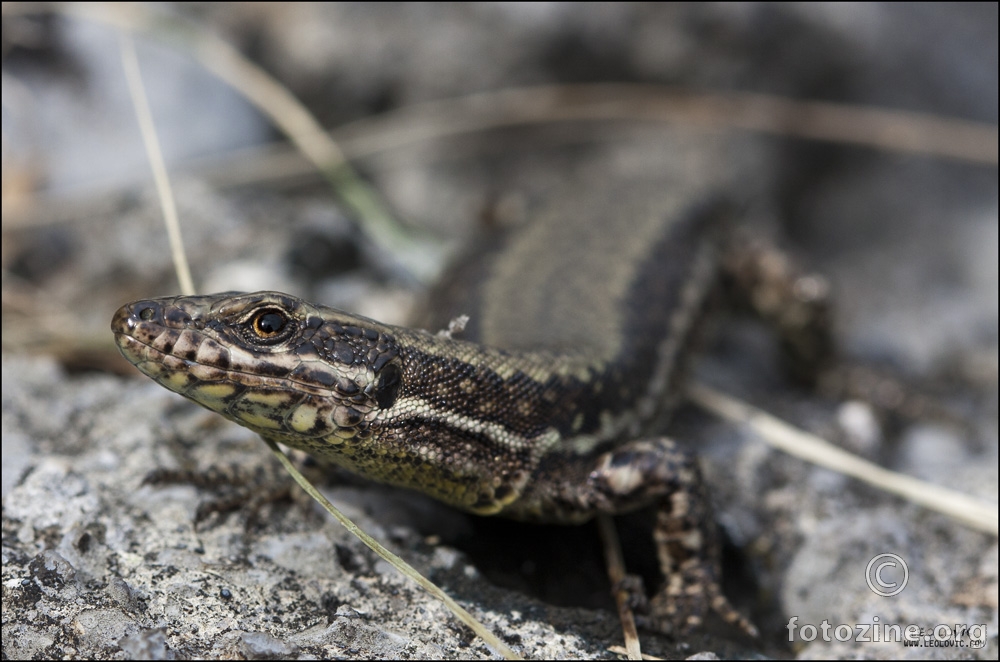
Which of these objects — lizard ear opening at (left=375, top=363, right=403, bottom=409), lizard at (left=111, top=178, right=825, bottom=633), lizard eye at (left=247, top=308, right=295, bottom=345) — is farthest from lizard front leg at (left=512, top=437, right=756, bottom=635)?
lizard eye at (left=247, top=308, right=295, bottom=345)

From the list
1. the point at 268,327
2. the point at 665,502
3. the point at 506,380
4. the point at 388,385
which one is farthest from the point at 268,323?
the point at 665,502

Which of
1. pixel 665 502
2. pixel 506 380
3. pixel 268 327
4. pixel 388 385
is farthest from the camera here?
pixel 665 502

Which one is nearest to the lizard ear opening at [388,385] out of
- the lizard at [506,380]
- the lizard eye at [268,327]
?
the lizard at [506,380]

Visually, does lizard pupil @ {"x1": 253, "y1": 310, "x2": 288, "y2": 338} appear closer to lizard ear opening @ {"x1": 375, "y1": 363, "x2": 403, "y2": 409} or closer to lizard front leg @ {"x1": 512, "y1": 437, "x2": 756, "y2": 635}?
lizard ear opening @ {"x1": 375, "y1": 363, "x2": 403, "y2": 409}

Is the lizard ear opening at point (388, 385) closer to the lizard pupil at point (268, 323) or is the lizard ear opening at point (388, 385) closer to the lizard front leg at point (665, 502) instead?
the lizard pupil at point (268, 323)

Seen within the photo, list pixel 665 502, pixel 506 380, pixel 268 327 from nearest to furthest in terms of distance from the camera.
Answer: pixel 268 327
pixel 506 380
pixel 665 502

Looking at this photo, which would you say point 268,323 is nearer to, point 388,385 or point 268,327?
point 268,327

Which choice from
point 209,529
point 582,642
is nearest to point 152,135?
point 209,529
